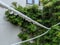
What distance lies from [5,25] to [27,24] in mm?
456

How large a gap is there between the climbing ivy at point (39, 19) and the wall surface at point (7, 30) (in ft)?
0.33

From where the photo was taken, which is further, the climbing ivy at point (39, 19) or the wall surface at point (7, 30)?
the wall surface at point (7, 30)

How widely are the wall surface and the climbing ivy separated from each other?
3.9 inches

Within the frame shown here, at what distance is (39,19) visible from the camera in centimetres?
434

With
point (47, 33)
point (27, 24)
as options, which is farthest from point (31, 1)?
point (47, 33)

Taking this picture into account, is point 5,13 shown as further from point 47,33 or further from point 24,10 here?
point 47,33

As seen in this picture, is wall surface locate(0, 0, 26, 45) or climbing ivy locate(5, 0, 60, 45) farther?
wall surface locate(0, 0, 26, 45)

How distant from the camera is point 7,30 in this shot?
437cm

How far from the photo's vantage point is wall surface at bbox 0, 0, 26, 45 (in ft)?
14.1

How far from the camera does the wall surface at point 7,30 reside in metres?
4.30

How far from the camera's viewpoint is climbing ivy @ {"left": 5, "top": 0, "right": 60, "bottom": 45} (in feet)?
13.6

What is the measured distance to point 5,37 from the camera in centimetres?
435

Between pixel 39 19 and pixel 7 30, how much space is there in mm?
701

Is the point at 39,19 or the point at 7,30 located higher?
the point at 39,19
